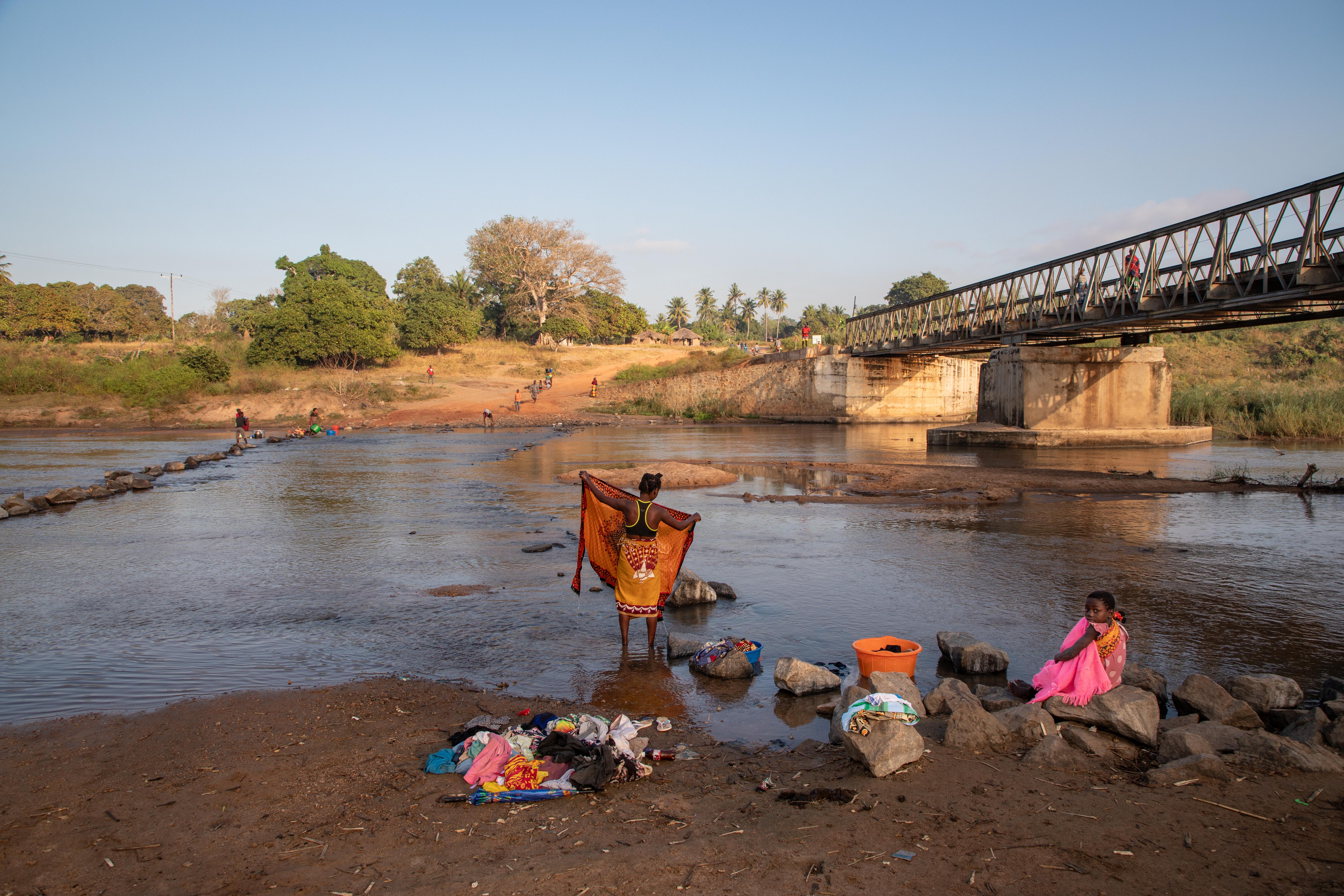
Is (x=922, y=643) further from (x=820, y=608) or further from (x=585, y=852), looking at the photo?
(x=585, y=852)

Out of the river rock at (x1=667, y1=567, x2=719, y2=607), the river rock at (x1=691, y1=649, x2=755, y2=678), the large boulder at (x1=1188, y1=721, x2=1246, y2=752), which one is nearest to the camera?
the large boulder at (x1=1188, y1=721, x2=1246, y2=752)

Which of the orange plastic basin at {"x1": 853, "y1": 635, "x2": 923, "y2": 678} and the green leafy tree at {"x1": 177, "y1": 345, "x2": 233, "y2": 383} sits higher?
the green leafy tree at {"x1": 177, "y1": 345, "x2": 233, "y2": 383}

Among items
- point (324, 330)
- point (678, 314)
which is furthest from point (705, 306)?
point (324, 330)

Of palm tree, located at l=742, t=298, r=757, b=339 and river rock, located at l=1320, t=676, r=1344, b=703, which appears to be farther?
palm tree, located at l=742, t=298, r=757, b=339

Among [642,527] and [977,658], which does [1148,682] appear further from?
[642,527]

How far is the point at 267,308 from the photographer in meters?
66.6

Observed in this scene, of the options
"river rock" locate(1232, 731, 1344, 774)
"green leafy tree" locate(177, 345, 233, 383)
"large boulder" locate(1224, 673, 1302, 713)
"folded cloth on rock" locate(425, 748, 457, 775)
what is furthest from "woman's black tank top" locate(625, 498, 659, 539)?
"green leafy tree" locate(177, 345, 233, 383)

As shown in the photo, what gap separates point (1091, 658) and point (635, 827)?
3126 mm

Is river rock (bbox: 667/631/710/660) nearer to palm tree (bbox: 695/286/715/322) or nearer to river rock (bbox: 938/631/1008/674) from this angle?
river rock (bbox: 938/631/1008/674)

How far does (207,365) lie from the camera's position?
145 feet

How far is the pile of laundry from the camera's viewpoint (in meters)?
3.93

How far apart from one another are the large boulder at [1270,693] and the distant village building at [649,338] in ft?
253

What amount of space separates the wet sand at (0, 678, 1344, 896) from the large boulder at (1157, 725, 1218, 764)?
179mm

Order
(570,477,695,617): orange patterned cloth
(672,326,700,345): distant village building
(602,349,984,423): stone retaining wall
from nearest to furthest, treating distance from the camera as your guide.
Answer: (570,477,695,617): orange patterned cloth
(602,349,984,423): stone retaining wall
(672,326,700,345): distant village building
